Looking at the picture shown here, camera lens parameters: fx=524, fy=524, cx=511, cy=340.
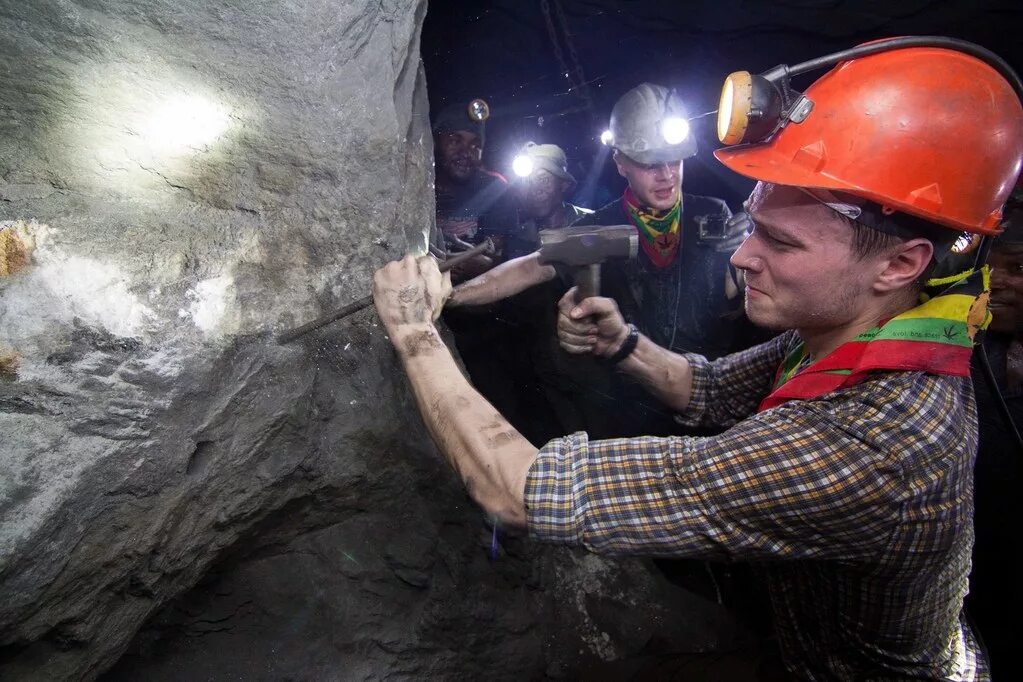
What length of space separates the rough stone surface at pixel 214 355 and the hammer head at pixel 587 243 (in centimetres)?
57

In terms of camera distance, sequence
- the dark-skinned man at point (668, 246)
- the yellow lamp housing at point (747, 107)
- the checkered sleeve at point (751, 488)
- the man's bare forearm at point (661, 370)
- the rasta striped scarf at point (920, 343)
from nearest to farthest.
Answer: the checkered sleeve at point (751, 488), the rasta striped scarf at point (920, 343), the yellow lamp housing at point (747, 107), the man's bare forearm at point (661, 370), the dark-skinned man at point (668, 246)

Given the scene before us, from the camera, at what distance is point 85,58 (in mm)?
1460

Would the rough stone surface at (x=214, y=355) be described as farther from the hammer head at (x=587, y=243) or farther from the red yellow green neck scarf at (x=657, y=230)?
the red yellow green neck scarf at (x=657, y=230)

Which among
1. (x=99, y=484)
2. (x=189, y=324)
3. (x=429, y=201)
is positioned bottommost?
(x=99, y=484)

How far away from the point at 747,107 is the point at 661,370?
50.5 inches

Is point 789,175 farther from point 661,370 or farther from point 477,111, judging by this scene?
point 477,111

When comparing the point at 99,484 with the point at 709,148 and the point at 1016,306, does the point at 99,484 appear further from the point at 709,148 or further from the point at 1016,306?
the point at 709,148

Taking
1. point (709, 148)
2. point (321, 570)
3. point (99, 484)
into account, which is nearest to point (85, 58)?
point (99, 484)

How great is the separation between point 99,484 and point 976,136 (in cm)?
260

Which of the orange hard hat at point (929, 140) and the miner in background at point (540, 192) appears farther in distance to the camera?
the miner in background at point (540, 192)

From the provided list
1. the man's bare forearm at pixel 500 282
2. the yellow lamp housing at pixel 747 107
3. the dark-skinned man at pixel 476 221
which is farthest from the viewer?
the dark-skinned man at pixel 476 221

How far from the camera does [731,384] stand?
254 cm

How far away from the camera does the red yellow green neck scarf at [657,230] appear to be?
4055 millimetres

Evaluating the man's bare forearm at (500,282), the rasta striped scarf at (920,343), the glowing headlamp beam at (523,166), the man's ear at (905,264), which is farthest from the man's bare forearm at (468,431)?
the glowing headlamp beam at (523,166)
